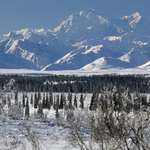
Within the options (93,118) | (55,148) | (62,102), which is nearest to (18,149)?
(55,148)

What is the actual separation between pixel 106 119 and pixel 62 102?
111570 mm

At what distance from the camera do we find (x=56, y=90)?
19512cm

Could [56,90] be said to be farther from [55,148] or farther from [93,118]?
[93,118]

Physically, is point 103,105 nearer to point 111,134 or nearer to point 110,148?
point 111,134

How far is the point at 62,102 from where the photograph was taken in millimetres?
125188

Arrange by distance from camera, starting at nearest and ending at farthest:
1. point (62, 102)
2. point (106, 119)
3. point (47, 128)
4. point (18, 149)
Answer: point (106, 119) → point (18, 149) → point (47, 128) → point (62, 102)

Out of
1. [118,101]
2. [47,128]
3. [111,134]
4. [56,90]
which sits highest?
[118,101]

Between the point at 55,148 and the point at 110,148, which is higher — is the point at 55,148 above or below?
below

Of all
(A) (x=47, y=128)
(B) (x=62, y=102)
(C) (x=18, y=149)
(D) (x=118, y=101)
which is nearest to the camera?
(D) (x=118, y=101)

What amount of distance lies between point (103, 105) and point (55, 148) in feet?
57.5

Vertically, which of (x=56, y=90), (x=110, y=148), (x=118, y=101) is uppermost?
(x=118, y=101)

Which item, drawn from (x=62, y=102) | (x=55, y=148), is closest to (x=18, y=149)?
(x=55, y=148)

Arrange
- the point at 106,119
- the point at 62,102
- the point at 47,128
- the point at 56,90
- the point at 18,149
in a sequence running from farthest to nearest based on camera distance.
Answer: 1. the point at 56,90
2. the point at 62,102
3. the point at 47,128
4. the point at 18,149
5. the point at 106,119

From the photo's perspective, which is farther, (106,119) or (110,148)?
(110,148)
